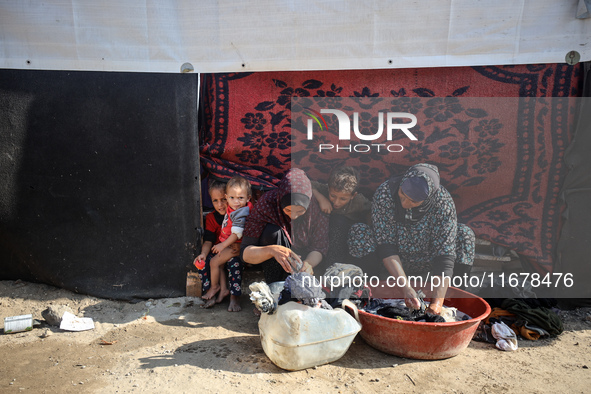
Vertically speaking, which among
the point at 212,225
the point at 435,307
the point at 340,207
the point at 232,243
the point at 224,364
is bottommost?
the point at 224,364

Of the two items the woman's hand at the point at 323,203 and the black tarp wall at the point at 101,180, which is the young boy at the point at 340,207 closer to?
the woman's hand at the point at 323,203

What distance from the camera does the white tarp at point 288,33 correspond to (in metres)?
2.97

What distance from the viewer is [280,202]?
2.79 meters

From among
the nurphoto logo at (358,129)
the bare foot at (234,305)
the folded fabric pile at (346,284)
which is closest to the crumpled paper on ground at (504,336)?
the folded fabric pile at (346,284)

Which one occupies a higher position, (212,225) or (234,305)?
(212,225)

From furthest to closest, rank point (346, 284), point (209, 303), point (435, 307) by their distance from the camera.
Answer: point (209, 303), point (346, 284), point (435, 307)

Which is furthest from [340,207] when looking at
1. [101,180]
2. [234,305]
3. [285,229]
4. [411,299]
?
[101,180]

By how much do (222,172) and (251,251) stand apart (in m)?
0.75

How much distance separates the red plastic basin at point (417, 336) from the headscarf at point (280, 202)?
775mm

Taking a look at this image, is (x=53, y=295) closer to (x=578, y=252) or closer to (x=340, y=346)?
(x=340, y=346)

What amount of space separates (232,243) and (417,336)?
139 cm

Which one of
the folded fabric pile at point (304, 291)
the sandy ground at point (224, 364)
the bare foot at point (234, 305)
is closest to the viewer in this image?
the sandy ground at point (224, 364)

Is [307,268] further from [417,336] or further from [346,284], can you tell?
[417,336]

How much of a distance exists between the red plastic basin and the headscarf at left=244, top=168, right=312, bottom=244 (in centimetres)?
77
